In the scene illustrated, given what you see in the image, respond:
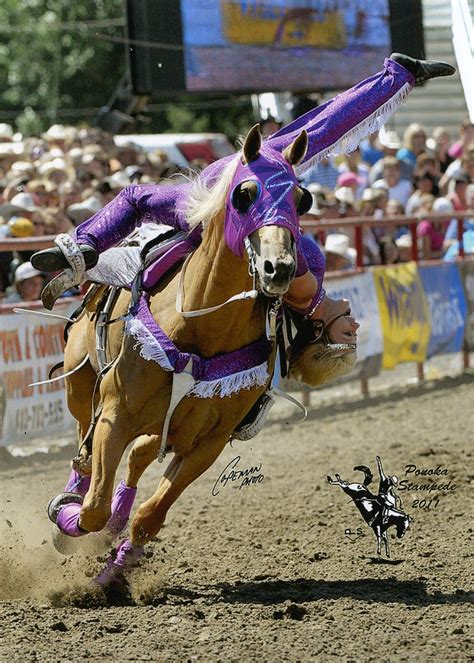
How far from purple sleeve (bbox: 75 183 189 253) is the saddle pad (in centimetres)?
8

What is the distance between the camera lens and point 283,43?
45.3ft

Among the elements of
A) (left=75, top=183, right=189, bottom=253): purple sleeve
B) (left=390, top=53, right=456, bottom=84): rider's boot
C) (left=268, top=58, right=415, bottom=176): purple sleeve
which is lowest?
(left=75, top=183, right=189, bottom=253): purple sleeve

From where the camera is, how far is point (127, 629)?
13.8 ft

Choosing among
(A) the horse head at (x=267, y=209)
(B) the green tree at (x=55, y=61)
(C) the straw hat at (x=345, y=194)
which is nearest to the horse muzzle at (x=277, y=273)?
(A) the horse head at (x=267, y=209)

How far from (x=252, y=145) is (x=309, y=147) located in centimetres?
67

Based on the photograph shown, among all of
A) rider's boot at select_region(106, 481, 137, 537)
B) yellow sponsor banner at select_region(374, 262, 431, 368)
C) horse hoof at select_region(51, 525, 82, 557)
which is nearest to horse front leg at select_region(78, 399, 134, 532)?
rider's boot at select_region(106, 481, 137, 537)

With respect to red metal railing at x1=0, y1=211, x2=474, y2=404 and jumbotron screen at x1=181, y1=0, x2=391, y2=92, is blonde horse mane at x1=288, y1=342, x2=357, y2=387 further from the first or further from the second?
jumbotron screen at x1=181, y1=0, x2=391, y2=92

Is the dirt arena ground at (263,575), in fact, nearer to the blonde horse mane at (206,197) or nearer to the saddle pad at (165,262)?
the saddle pad at (165,262)

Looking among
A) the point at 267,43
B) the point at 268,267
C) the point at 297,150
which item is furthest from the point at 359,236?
the point at 268,267

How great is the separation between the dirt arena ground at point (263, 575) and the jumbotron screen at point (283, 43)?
638 centimetres

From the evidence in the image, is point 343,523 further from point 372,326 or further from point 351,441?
point 372,326

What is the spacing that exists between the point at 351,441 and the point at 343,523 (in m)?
2.49

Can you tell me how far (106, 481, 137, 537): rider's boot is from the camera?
16.0 feet

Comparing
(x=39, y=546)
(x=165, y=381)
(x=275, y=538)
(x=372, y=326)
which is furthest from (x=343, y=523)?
(x=372, y=326)
